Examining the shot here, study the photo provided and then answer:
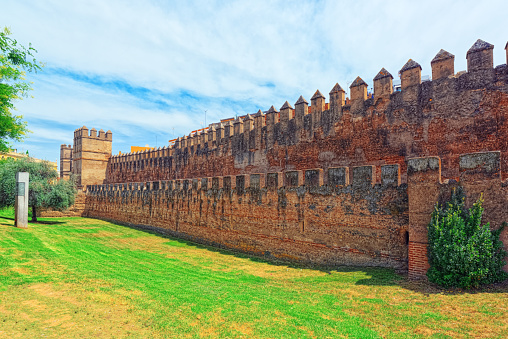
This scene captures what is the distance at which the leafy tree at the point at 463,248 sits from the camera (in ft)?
21.0

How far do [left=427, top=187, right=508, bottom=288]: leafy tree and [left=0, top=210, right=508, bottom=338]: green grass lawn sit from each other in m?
0.29

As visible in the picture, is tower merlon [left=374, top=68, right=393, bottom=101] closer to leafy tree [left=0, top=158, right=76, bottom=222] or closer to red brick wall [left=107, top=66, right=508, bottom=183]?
red brick wall [left=107, top=66, right=508, bottom=183]

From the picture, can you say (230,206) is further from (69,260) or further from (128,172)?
(128,172)

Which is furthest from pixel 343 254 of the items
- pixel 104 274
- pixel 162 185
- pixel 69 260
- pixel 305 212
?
pixel 162 185

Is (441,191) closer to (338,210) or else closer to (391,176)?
(391,176)

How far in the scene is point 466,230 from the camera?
22.2 feet

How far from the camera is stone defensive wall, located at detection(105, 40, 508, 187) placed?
393 inches

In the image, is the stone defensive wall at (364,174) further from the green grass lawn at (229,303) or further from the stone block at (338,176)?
the green grass lawn at (229,303)

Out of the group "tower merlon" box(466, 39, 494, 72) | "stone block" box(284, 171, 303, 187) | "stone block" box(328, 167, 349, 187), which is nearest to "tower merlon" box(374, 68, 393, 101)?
"tower merlon" box(466, 39, 494, 72)

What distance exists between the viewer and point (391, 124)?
12.0m

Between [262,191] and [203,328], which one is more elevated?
[262,191]

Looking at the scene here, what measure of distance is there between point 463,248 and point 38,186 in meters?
26.3

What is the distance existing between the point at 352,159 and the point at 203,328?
9.91 meters

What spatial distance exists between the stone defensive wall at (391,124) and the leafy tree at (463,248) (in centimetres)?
404
